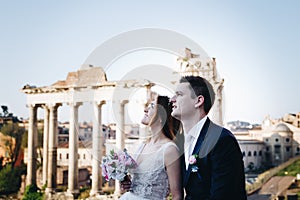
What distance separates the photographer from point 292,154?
55.8m

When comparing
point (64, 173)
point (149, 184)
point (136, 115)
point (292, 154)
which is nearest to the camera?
point (149, 184)

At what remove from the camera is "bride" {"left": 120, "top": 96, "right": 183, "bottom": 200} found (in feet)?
12.4

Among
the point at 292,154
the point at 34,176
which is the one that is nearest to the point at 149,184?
the point at 34,176

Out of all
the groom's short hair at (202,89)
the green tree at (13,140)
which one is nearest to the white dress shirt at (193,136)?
the groom's short hair at (202,89)

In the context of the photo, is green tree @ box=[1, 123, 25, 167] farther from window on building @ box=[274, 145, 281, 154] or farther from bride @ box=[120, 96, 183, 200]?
window on building @ box=[274, 145, 281, 154]

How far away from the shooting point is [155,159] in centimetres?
377

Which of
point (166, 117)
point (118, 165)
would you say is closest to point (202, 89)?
point (166, 117)

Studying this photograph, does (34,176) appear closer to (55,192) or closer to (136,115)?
(55,192)

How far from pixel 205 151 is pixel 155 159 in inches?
39.9

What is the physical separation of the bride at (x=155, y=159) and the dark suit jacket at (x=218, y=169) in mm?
832

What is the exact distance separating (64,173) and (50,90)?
10814 millimetres

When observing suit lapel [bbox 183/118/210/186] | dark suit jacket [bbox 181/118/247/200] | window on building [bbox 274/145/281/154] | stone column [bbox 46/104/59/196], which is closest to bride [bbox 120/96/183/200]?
suit lapel [bbox 183/118/210/186]

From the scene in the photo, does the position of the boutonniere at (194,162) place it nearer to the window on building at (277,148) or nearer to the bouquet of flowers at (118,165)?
the bouquet of flowers at (118,165)

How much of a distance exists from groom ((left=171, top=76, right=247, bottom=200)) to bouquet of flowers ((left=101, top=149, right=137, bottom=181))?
744mm
